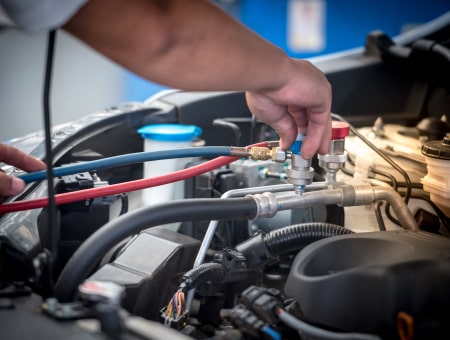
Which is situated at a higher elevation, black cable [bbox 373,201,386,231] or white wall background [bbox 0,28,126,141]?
white wall background [bbox 0,28,126,141]

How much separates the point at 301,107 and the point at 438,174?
29 centimetres

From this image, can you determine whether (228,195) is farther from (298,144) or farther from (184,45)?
(184,45)

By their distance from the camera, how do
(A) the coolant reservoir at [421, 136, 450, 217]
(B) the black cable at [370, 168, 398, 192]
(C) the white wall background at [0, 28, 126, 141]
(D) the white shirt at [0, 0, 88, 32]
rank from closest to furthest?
(D) the white shirt at [0, 0, 88, 32]
(A) the coolant reservoir at [421, 136, 450, 217]
(B) the black cable at [370, 168, 398, 192]
(C) the white wall background at [0, 28, 126, 141]

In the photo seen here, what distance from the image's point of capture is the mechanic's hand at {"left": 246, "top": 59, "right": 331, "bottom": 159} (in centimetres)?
68

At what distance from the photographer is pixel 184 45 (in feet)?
1.94

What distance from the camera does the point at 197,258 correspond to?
828mm

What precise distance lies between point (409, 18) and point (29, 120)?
2396 millimetres

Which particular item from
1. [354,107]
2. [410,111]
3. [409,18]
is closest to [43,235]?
[354,107]

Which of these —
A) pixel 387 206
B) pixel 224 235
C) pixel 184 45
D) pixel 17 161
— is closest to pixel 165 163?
pixel 224 235

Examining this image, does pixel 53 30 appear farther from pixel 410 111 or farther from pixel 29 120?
pixel 29 120

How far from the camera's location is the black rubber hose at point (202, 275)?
76 centimetres

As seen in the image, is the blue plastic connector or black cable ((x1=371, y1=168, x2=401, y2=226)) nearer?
the blue plastic connector

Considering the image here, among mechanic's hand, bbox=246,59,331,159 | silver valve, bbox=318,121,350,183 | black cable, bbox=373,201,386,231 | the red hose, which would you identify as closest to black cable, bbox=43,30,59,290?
the red hose

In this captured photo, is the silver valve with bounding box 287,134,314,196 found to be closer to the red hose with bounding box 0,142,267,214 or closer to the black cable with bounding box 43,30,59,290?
the red hose with bounding box 0,142,267,214
